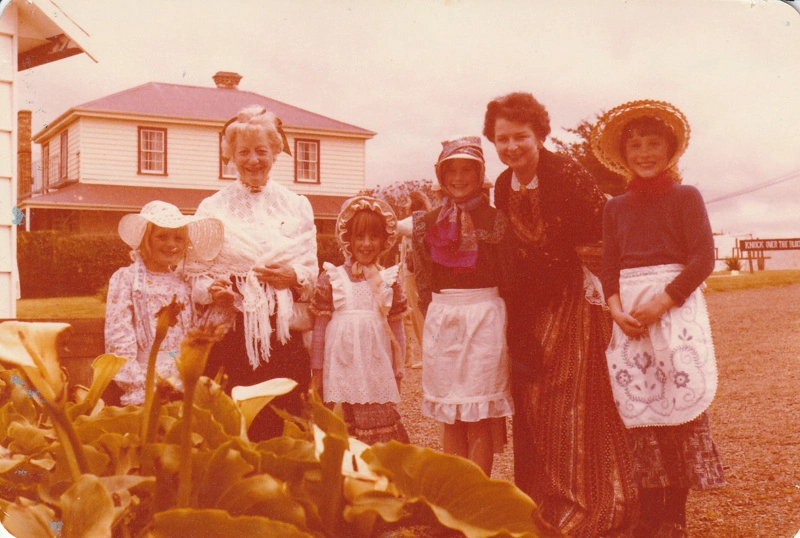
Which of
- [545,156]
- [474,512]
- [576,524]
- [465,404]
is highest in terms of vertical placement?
[545,156]

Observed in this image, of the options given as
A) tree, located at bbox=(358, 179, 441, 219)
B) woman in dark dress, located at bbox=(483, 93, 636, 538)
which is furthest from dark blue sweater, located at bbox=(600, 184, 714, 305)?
tree, located at bbox=(358, 179, 441, 219)

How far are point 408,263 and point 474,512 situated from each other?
5.03 feet

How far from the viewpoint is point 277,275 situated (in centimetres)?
197

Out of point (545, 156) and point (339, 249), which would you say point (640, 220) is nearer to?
point (545, 156)

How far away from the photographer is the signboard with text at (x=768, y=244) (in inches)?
76.7

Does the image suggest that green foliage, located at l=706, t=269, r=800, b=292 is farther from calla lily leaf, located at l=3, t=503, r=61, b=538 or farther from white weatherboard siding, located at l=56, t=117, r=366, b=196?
calla lily leaf, located at l=3, t=503, r=61, b=538

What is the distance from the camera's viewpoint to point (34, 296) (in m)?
1.68

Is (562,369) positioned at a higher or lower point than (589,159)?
lower

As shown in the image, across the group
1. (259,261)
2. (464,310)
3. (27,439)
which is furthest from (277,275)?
(27,439)

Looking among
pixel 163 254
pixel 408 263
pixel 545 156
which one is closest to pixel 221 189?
pixel 163 254

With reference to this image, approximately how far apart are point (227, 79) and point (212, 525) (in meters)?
1.24

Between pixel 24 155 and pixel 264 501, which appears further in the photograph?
pixel 24 155

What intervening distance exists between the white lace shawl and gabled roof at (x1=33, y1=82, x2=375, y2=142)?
0.67 ft

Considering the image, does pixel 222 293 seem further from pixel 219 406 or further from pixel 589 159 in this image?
pixel 219 406
